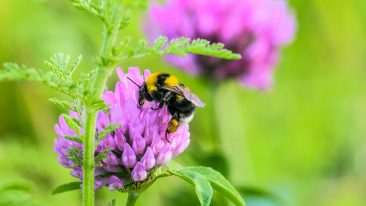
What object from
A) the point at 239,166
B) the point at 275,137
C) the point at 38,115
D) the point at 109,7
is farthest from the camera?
the point at 275,137

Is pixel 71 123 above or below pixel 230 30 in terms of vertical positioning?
below

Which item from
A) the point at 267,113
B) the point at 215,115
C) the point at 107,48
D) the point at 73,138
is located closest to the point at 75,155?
the point at 73,138

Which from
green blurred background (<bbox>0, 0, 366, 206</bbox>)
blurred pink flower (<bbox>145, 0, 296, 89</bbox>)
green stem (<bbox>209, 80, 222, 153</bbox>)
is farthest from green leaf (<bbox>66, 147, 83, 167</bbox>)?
green stem (<bbox>209, 80, 222, 153</bbox>)

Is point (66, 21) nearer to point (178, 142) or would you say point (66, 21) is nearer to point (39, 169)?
point (39, 169)

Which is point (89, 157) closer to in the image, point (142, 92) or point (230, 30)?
point (142, 92)

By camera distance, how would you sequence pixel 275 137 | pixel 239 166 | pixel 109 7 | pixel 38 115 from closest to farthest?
pixel 109 7 < pixel 239 166 < pixel 38 115 < pixel 275 137

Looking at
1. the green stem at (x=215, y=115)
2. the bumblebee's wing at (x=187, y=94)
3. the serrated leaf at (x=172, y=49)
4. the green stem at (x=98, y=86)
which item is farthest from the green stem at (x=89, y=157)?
the green stem at (x=215, y=115)

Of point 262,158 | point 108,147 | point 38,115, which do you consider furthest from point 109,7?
point 262,158
